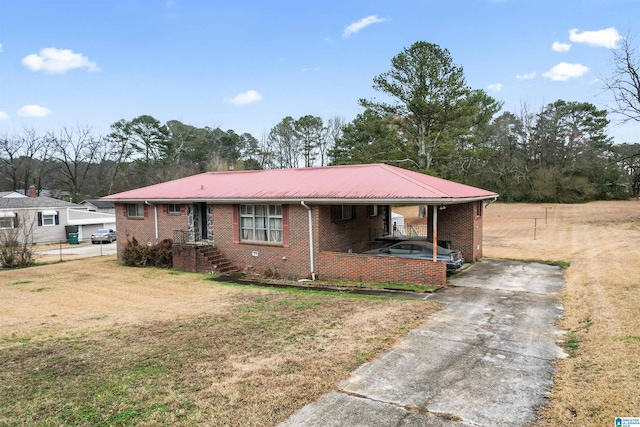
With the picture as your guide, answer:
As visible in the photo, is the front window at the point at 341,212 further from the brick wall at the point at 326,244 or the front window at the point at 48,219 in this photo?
the front window at the point at 48,219

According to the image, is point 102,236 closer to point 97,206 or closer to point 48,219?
point 48,219

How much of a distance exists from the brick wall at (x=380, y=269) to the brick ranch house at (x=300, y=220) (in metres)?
0.03

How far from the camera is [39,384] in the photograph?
5984 millimetres

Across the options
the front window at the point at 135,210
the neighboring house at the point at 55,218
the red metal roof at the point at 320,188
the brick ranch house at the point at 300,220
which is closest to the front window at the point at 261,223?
the brick ranch house at the point at 300,220

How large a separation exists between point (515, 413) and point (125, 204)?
20.2 m

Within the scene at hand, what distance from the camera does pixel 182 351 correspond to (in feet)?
23.7

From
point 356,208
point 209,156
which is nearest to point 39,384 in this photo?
point 356,208

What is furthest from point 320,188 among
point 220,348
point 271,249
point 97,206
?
point 97,206

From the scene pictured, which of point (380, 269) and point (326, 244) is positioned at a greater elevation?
point (326, 244)

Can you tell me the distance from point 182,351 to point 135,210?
15182mm

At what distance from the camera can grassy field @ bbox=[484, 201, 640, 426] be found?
4.90 meters

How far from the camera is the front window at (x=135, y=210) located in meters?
20.2

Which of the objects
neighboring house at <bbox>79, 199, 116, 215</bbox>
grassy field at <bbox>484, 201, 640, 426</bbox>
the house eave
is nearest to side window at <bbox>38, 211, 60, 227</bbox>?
neighboring house at <bbox>79, 199, 116, 215</bbox>

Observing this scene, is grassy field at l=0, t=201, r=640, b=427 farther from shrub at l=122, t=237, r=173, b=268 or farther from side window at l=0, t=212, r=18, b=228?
side window at l=0, t=212, r=18, b=228
